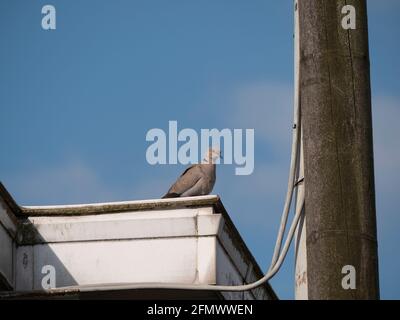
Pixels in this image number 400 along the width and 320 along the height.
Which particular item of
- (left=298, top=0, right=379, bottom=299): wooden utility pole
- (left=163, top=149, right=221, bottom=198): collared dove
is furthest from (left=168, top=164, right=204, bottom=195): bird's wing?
(left=298, top=0, right=379, bottom=299): wooden utility pole

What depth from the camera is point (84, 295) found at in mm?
9516

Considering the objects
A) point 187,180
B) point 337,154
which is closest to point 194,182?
point 187,180

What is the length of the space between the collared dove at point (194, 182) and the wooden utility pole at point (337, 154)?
32.4 ft

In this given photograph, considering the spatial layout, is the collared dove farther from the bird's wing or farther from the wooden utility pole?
the wooden utility pole

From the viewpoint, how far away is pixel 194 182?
16141mm

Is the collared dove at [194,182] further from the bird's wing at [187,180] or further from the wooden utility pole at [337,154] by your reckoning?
the wooden utility pole at [337,154]

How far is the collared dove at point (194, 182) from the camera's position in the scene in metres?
16.0

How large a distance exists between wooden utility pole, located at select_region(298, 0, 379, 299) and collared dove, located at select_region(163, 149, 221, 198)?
32.4ft

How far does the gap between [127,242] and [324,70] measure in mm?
5353

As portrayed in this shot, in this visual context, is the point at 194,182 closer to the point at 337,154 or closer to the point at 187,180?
the point at 187,180

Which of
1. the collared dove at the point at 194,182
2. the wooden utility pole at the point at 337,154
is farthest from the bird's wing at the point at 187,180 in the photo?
the wooden utility pole at the point at 337,154

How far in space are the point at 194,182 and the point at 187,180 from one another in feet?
0.37
